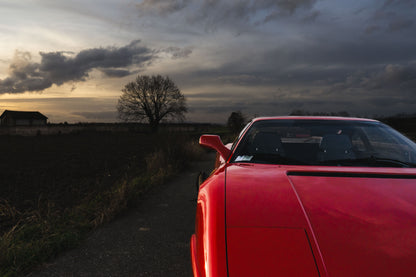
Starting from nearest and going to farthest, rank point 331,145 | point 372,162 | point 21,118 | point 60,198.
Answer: point 372,162, point 331,145, point 60,198, point 21,118

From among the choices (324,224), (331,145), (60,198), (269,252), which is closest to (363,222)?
(324,224)

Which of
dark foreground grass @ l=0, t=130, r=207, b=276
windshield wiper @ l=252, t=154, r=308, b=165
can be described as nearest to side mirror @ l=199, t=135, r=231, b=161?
windshield wiper @ l=252, t=154, r=308, b=165

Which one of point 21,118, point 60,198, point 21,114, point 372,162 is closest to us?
point 372,162

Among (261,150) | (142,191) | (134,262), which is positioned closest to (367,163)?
(261,150)

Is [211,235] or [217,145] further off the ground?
[217,145]

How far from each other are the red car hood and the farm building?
3587 inches

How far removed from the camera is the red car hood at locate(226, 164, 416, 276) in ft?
3.52

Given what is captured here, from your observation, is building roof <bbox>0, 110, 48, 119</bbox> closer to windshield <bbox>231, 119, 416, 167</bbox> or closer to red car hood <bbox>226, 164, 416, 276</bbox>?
windshield <bbox>231, 119, 416, 167</bbox>

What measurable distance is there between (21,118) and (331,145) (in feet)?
313

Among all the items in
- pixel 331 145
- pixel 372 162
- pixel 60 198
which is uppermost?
pixel 331 145

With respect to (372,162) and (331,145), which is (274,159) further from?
(372,162)

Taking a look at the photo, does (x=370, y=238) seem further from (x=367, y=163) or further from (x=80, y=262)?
(x=80, y=262)

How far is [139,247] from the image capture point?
3.42 m

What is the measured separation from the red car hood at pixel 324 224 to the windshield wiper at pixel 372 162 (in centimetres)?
34
